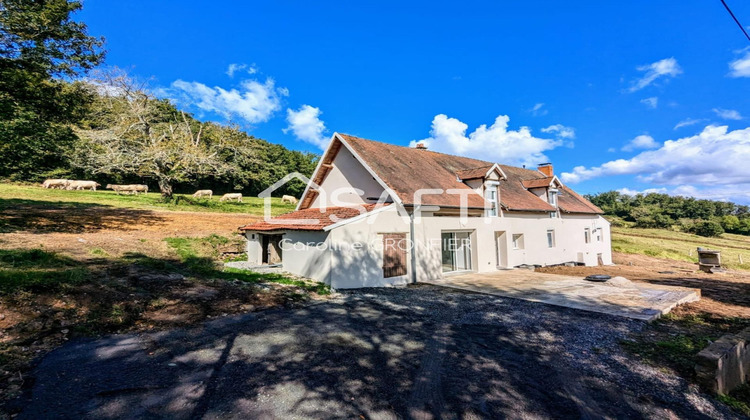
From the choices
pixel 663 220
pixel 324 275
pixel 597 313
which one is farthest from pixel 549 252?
pixel 663 220

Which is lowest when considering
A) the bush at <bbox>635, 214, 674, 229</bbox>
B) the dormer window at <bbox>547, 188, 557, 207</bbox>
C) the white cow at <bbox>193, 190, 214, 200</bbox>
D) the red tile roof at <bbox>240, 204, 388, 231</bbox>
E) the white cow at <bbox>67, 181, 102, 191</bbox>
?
the red tile roof at <bbox>240, 204, 388, 231</bbox>

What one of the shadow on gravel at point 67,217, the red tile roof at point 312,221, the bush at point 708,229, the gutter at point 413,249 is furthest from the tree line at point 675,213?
the shadow on gravel at point 67,217

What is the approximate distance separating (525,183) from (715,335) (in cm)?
1518

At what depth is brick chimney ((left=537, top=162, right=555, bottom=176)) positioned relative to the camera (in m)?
25.3

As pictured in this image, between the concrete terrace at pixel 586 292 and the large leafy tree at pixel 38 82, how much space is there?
59.1 feet

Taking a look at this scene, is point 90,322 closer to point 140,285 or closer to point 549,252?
point 140,285

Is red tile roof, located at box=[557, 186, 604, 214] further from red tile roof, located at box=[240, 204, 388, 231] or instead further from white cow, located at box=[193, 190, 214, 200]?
white cow, located at box=[193, 190, 214, 200]

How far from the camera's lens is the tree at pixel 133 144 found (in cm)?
2442

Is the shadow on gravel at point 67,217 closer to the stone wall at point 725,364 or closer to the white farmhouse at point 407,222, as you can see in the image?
the white farmhouse at point 407,222

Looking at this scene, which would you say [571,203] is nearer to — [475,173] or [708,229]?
[475,173]

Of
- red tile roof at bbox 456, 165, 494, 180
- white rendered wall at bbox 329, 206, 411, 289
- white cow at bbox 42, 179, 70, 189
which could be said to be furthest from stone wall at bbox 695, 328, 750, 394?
white cow at bbox 42, 179, 70, 189

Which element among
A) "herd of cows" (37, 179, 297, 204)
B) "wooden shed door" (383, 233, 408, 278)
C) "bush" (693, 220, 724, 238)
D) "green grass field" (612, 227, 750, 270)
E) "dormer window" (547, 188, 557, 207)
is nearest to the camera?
"wooden shed door" (383, 233, 408, 278)

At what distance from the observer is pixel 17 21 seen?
1184 centimetres

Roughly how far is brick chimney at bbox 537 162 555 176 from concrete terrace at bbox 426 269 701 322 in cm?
1472
